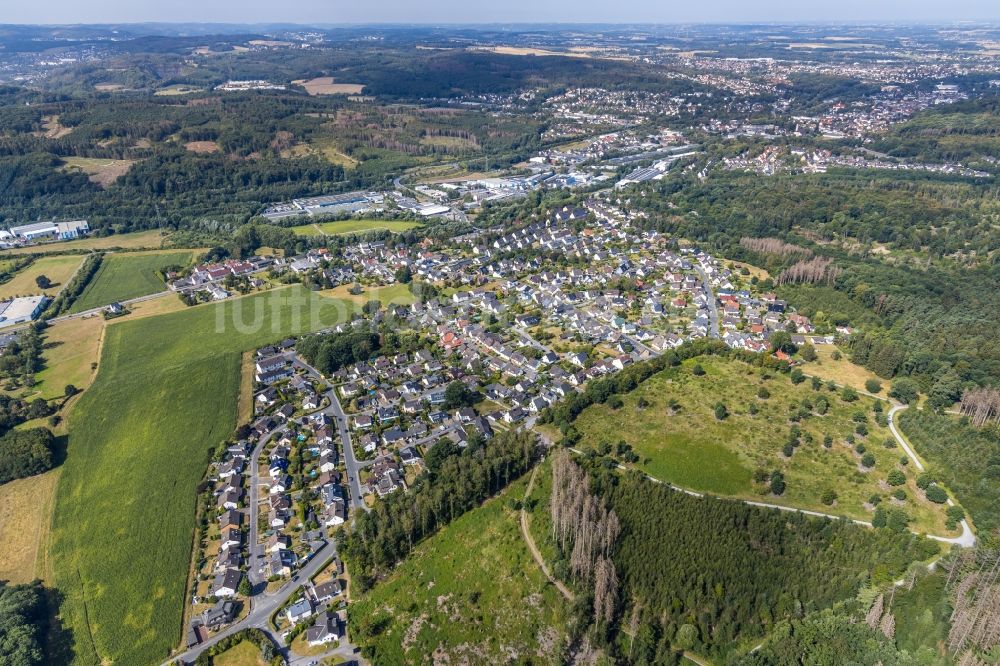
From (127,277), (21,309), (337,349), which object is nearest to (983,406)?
(337,349)

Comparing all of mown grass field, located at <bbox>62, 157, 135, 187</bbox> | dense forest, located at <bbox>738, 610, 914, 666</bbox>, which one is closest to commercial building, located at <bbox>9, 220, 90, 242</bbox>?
mown grass field, located at <bbox>62, 157, 135, 187</bbox>

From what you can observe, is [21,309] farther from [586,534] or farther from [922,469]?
[922,469]

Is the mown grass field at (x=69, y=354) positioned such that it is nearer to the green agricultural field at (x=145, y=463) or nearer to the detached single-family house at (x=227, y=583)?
the green agricultural field at (x=145, y=463)

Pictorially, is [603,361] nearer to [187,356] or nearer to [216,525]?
[216,525]

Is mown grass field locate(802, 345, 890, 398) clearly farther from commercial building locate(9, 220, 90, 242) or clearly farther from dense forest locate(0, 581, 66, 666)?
commercial building locate(9, 220, 90, 242)

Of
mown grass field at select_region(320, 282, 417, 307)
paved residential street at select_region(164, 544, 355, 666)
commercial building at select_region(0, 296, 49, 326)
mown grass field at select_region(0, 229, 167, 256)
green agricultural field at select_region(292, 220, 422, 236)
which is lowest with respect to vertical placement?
paved residential street at select_region(164, 544, 355, 666)

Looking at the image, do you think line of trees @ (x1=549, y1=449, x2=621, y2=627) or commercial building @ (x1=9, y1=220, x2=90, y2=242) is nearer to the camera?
line of trees @ (x1=549, y1=449, x2=621, y2=627)

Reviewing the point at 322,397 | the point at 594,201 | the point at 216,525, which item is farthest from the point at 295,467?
the point at 594,201

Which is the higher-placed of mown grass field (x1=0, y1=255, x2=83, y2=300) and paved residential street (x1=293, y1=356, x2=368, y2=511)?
mown grass field (x1=0, y1=255, x2=83, y2=300)

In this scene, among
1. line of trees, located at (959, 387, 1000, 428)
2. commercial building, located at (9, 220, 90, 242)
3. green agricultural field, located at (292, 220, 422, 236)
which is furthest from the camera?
green agricultural field, located at (292, 220, 422, 236)
